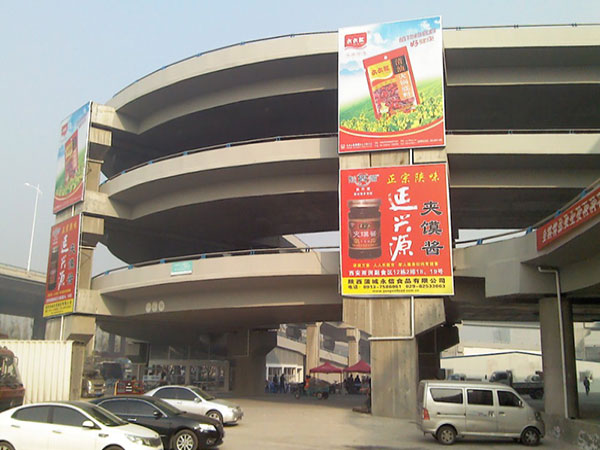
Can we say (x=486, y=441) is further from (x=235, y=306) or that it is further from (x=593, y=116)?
(x=593, y=116)

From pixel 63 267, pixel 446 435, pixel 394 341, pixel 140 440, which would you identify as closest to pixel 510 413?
pixel 446 435

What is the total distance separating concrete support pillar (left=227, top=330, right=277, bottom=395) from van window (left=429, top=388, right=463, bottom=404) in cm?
2410

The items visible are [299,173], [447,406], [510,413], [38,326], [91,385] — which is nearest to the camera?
[447,406]

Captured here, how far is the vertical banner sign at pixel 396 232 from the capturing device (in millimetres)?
24453

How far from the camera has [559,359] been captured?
22594 millimetres

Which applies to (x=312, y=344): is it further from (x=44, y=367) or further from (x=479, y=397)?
(x=479, y=397)

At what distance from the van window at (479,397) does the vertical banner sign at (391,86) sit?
1113 centimetres

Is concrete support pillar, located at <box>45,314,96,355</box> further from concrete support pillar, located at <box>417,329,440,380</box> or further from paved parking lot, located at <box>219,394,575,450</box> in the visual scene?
concrete support pillar, located at <box>417,329,440,380</box>

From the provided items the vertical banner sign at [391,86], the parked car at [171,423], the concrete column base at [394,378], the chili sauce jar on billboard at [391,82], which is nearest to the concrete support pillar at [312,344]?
the concrete column base at [394,378]

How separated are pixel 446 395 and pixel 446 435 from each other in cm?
114

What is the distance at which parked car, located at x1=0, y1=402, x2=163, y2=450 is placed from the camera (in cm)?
1200

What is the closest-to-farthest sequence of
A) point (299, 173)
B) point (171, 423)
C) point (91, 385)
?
point (171, 423), point (299, 173), point (91, 385)

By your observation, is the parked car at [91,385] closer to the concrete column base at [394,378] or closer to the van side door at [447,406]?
the concrete column base at [394,378]

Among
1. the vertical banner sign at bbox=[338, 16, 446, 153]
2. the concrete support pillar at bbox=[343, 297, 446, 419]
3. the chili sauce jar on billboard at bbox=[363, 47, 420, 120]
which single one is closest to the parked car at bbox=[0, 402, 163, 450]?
the concrete support pillar at bbox=[343, 297, 446, 419]
